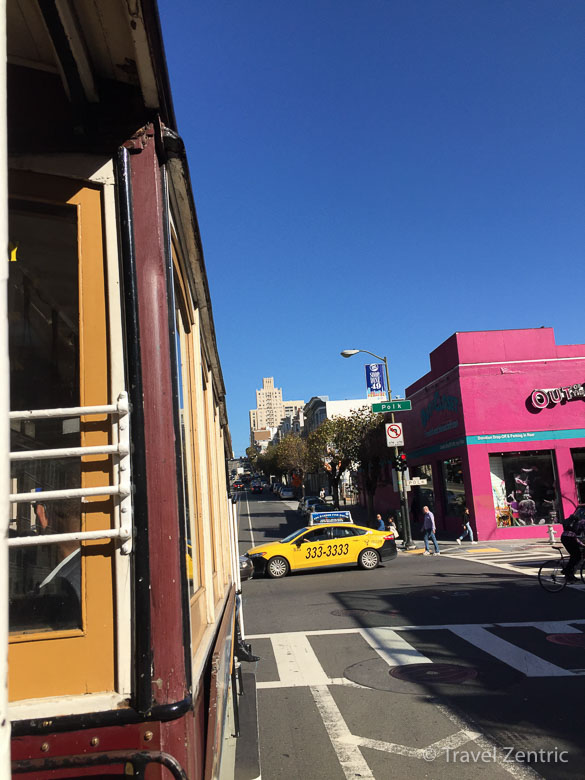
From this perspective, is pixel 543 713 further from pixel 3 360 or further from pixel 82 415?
pixel 3 360

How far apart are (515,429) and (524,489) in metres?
2.30

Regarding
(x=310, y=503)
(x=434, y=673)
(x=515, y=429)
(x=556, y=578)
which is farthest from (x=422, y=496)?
(x=434, y=673)

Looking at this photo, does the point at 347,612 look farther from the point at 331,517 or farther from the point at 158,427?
the point at 331,517

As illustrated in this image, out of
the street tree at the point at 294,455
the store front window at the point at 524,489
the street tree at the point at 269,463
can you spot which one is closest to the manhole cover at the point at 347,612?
the store front window at the point at 524,489

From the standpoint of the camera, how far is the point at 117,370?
171cm

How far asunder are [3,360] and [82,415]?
79 cm

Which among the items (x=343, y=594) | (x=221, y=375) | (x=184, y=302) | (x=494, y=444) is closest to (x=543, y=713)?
(x=221, y=375)

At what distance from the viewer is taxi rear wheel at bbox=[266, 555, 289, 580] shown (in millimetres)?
15914

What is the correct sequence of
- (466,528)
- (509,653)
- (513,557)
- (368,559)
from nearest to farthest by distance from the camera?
(509,653) → (368,559) → (513,557) → (466,528)

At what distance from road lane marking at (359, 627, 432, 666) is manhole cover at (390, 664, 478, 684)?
195 mm

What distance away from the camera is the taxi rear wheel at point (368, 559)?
16422 mm

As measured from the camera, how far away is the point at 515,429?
77.8 feet

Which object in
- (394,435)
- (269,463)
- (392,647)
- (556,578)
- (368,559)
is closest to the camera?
(392,647)

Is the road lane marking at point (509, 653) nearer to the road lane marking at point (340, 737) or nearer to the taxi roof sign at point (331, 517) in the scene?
the road lane marking at point (340, 737)
